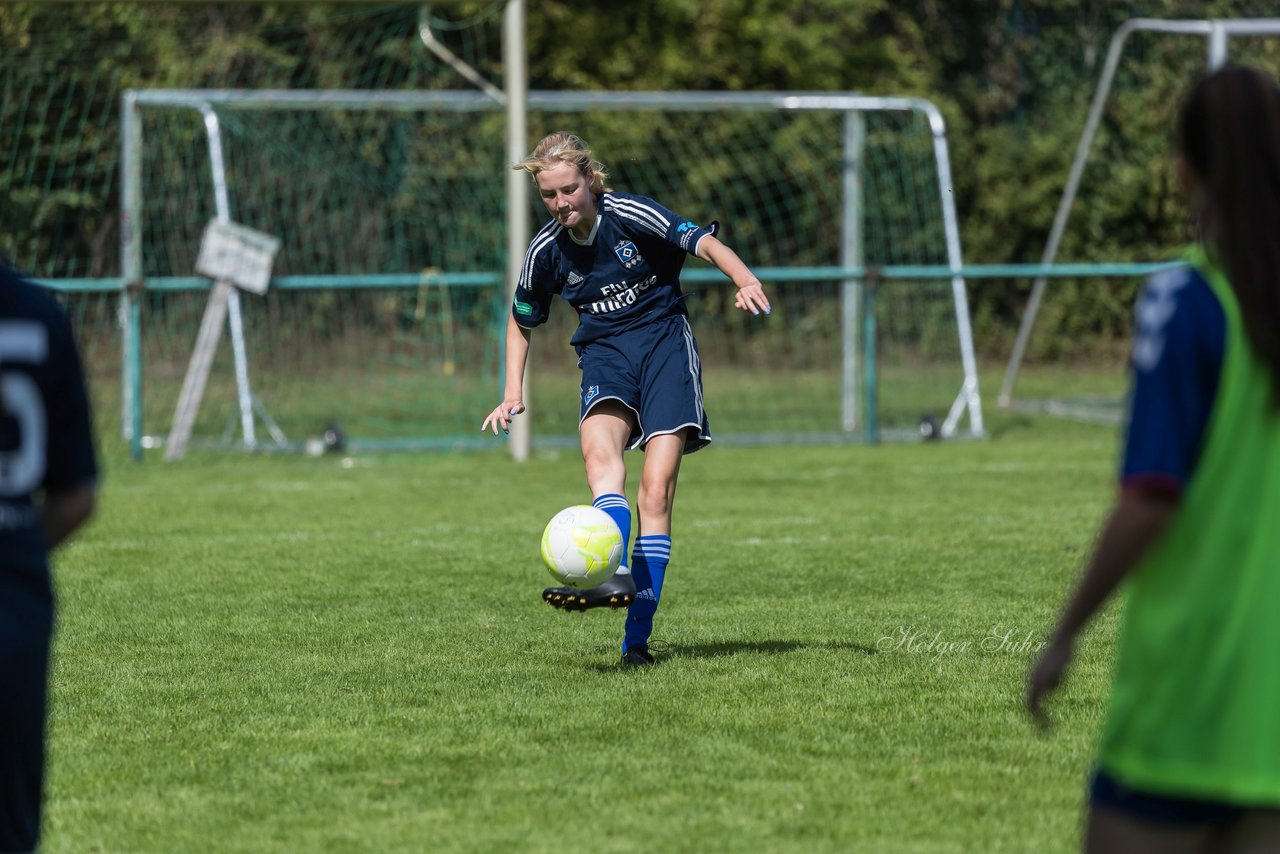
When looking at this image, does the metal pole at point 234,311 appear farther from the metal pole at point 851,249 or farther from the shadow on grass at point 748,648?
the shadow on grass at point 748,648

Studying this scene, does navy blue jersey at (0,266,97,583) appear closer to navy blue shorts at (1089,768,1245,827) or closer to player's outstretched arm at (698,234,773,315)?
navy blue shorts at (1089,768,1245,827)

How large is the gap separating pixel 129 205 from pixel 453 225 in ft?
14.5

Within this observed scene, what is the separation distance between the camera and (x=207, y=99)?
14.2 m

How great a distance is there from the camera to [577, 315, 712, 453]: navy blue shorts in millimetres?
6055

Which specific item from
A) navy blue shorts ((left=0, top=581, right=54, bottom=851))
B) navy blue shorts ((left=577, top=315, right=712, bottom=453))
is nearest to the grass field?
navy blue shorts ((left=577, top=315, right=712, bottom=453))

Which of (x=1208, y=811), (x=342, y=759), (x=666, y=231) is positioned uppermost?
(x=666, y=231)

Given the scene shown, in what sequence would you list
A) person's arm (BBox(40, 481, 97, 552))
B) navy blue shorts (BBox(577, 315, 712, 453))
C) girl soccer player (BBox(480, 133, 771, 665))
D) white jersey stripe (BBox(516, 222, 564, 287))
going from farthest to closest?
white jersey stripe (BBox(516, 222, 564, 287)) < navy blue shorts (BBox(577, 315, 712, 453)) < girl soccer player (BBox(480, 133, 771, 665)) < person's arm (BBox(40, 481, 97, 552))

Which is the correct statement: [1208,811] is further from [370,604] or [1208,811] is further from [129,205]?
[129,205]

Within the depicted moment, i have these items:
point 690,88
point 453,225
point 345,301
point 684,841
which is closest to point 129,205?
point 345,301

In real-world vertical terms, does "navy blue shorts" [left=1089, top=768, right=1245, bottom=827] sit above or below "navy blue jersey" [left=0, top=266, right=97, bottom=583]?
below

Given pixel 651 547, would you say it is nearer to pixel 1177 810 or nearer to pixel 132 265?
pixel 1177 810

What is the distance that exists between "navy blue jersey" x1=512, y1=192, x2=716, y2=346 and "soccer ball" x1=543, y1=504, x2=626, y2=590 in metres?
0.85

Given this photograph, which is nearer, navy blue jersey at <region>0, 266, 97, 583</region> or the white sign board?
navy blue jersey at <region>0, 266, 97, 583</region>

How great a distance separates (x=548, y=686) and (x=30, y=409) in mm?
3442
